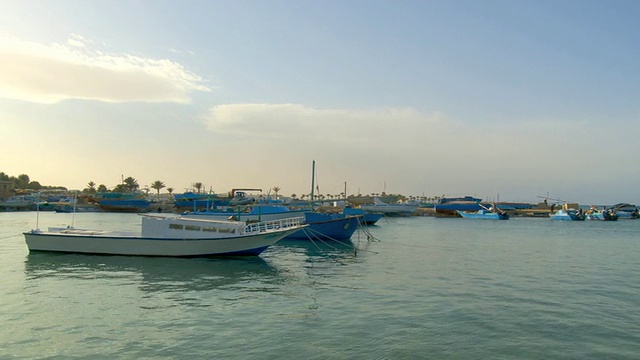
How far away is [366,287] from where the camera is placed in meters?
20.0

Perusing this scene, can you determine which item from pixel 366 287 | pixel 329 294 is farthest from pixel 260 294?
pixel 366 287

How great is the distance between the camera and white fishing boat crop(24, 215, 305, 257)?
27547 mm

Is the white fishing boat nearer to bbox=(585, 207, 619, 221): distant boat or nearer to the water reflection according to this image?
the water reflection

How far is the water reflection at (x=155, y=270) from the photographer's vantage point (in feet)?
68.4

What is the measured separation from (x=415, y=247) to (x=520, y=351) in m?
27.8

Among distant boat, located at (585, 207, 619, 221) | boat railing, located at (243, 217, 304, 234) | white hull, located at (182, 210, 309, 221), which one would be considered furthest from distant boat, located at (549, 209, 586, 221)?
boat railing, located at (243, 217, 304, 234)

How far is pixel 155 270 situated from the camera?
78.8 feet

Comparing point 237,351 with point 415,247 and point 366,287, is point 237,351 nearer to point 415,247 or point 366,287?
point 366,287

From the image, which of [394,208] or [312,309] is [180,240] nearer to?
[312,309]

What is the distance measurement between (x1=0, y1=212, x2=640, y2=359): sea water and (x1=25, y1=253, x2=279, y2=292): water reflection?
101mm

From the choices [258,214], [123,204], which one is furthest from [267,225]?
[123,204]

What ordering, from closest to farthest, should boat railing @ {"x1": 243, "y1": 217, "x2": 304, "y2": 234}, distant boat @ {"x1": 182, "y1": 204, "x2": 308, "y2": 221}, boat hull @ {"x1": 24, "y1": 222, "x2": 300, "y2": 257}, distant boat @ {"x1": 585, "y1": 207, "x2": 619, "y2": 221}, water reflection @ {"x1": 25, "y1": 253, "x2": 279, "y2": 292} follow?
water reflection @ {"x1": 25, "y1": 253, "x2": 279, "y2": 292}, boat hull @ {"x1": 24, "y1": 222, "x2": 300, "y2": 257}, boat railing @ {"x1": 243, "y1": 217, "x2": 304, "y2": 234}, distant boat @ {"x1": 182, "y1": 204, "x2": 308, "y2": 221}, distant boat @ {"x1": 585, "y1": 207, "x2": 619, "y2": 221}

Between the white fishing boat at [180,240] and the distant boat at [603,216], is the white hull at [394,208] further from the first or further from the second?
the white fishing boat at [180,240]

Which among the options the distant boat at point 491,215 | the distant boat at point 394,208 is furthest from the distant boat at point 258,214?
the distant boat at point 394,208
